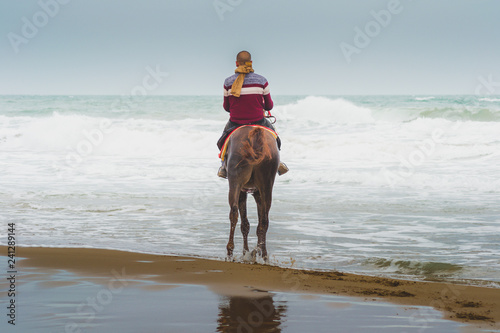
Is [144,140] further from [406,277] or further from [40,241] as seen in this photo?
[406,277]

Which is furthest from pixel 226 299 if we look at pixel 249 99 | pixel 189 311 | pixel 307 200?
pixel 307 200

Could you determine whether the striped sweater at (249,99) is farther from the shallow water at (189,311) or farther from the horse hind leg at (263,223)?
the shallow water at (189,311)

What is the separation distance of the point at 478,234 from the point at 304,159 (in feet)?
46.3

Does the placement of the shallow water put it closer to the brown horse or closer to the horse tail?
the brown horse

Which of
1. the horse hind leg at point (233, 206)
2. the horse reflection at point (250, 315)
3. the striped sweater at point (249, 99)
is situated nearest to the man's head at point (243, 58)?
the striped sweater at point (249, 99)

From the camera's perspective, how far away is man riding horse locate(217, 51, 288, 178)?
7.38 meters

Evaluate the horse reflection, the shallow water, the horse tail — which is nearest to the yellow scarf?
the horse tail

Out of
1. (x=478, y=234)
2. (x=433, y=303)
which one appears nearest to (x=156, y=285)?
(x=433, y=303)

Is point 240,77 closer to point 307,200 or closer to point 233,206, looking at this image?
point 233,206

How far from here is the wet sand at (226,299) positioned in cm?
436

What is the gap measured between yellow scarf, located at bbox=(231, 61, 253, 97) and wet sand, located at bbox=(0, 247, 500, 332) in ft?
6.66

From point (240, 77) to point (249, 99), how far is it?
284mm

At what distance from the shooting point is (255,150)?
23.2ft

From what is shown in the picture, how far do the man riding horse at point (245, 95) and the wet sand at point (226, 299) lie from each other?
1.76 metres
